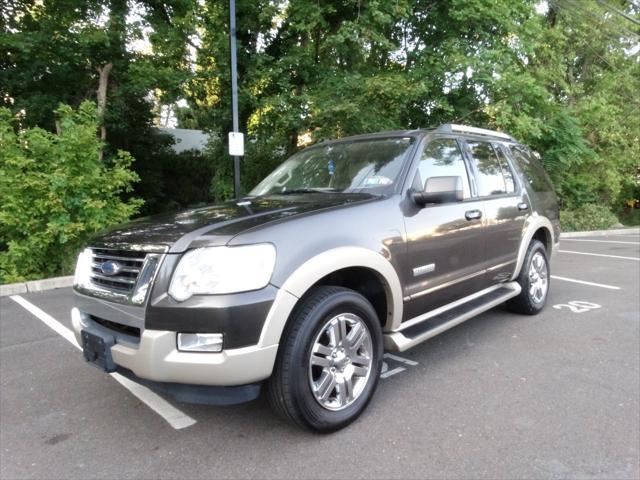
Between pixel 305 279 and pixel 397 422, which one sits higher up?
pixel 305 279

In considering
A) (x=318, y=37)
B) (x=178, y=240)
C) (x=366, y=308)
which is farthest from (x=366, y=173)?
(x=318, y=37)

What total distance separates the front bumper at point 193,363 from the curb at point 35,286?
5.24 m

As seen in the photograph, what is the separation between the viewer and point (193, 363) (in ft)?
7.36

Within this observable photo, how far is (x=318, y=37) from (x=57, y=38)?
564 cm

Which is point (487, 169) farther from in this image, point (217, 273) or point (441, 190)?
point (217, 273)

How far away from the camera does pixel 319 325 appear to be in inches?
101

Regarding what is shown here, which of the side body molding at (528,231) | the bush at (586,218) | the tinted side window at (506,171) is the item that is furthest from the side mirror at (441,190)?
the bush at (586,218)

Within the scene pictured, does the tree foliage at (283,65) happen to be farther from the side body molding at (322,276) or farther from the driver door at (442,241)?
the side body molding at (322,276)

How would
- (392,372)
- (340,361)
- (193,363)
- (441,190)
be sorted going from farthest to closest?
1. (392,372)
2. (441,190)
3. (340,361)
4. (193,363)

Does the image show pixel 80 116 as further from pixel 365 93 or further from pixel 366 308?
pixel 366 308

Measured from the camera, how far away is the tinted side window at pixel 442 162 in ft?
11.4

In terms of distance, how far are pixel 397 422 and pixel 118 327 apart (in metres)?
1.73

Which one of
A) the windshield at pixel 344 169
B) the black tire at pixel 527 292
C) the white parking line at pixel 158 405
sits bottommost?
the white parking line at pixel 158 405

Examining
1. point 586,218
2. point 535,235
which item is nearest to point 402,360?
point 535,235
